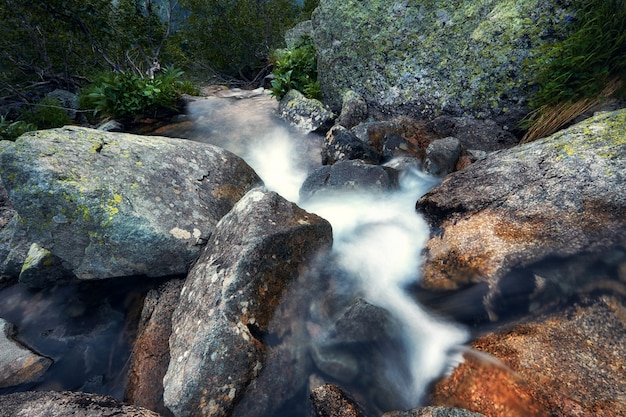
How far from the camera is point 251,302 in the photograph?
11.7 feet

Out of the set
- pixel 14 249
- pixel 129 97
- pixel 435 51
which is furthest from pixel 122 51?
pixel 435 51

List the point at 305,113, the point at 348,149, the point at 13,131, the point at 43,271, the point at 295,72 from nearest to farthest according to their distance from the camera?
the point at 43,271 → the point at 348,149 → the point at 305,113 → the point at 13,131 → the point at 295,72

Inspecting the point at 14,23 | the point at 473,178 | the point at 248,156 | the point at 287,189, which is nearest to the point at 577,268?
the point at 473,178

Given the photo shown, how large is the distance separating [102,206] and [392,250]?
419 centimetres

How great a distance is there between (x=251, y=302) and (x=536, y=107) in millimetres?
6756

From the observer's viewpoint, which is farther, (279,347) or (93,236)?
(93,236)

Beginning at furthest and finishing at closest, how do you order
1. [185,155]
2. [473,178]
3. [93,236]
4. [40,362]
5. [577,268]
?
[185,155] < [473,178] < [93,236] < [40,362] < [577,268]

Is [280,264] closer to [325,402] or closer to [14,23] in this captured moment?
[325,402]

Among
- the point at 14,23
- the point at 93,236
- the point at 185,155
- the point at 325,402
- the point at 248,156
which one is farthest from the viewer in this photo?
the point at 14,23

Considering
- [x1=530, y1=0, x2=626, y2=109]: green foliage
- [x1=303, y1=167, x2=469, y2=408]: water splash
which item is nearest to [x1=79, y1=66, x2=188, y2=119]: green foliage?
[x1=303, y1=167, x2=469, y2=408]: water splash

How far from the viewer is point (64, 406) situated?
3018 millimetres

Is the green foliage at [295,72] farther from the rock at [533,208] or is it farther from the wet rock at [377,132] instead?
the rock at [533,208]

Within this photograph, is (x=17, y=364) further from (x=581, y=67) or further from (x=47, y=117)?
(x=47, y=117)

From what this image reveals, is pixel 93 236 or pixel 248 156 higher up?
pixel 93 236
